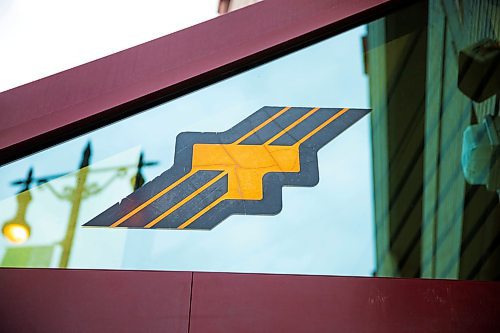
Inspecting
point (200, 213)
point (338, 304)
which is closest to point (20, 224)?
point (200, 213)

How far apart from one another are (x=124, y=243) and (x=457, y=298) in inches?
33.3

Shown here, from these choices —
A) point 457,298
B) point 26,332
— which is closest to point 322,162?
point 457,298

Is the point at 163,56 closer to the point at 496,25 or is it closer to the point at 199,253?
the point at 199,253

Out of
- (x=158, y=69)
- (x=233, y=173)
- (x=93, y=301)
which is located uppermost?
(x=158, y=69)

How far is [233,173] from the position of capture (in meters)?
1.74

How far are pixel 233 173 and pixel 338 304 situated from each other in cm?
49

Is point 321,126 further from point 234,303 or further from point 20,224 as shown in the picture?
point 20,224

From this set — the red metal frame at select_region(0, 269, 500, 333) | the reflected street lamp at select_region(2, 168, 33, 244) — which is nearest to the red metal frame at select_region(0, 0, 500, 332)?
the red metal frame at select_region(0, 269, 500, 333)

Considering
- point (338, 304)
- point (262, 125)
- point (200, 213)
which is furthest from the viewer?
point (262, 125)

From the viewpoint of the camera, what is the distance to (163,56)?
1.90 m

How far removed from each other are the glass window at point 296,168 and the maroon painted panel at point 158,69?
0.05 metres

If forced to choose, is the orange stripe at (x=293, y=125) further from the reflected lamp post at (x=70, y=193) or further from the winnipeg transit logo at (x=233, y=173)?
the reflected lamp post at (x=70, y=193)

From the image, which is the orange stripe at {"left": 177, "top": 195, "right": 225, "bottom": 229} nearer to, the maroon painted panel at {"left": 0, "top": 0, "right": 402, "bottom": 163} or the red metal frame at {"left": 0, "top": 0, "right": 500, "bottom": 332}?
the red metal frame at {"left": 0, "top": 0, "right": 500, "bottom": 332}

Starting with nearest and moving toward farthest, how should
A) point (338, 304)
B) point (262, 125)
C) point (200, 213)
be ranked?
1. point (338, 304)
2. point (200, 213)
3. point (262, 125)
